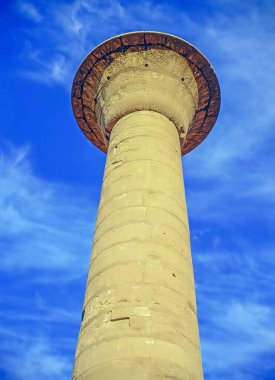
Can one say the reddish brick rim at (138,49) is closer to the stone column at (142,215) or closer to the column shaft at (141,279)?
the stone column at (142,215)

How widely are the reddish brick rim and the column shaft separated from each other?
1886 millimetres

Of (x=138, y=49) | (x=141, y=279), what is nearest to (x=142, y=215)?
(x=141, y=279)

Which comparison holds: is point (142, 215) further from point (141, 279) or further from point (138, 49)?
point (138, 49)

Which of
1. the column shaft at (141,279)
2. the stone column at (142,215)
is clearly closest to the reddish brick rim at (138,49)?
the stone column at (142,215)

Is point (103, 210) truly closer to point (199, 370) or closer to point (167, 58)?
point (199, 370)

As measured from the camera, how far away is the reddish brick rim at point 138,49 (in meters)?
6.63

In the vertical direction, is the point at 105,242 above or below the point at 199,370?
above

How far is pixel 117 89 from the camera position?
6.48m

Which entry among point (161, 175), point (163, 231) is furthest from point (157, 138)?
point (163, 231)

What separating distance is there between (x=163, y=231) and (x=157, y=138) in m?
1.67

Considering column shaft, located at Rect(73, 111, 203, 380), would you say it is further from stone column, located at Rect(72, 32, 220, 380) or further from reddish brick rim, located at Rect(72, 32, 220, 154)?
reddish brick rim, located at Rect(72, 32, 220, 154)

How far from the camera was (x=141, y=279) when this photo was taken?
3.50 meters

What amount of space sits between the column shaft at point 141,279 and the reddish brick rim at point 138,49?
6.19ft

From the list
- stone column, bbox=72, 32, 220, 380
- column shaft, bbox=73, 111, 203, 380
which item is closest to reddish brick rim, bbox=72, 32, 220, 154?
stone column, bbox=72, 32, 220, 380
